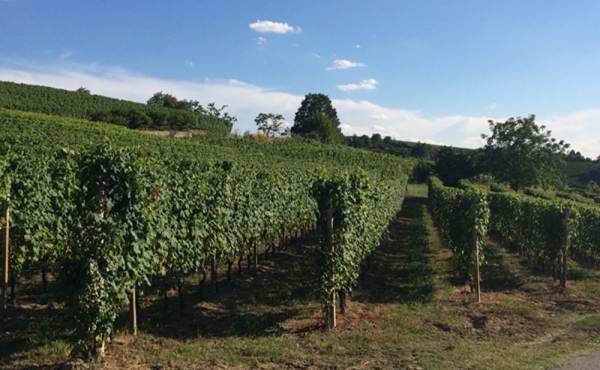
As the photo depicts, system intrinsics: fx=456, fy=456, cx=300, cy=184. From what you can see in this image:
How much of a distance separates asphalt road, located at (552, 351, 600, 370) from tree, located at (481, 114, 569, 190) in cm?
5107

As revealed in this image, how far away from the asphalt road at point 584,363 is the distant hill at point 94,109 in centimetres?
5420

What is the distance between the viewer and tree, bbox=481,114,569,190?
54.1 metres

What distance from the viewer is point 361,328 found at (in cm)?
887

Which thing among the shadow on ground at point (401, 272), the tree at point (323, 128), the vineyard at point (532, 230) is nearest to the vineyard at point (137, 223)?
the shadow on ground at point (401, 272)

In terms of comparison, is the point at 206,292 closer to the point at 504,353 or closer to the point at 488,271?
the point at 504,353

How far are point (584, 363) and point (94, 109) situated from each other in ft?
213

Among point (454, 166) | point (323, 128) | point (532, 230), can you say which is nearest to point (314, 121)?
point (323, 128)

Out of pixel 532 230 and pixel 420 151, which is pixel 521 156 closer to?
pixel 532 230

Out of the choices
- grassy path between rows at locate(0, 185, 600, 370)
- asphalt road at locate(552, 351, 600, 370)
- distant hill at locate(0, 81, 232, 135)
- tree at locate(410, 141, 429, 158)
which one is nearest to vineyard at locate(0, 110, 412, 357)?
grassy path between rows at locate(0, 185, 600, 370)

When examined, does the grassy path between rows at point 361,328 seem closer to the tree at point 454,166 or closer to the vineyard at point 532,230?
the vineyard at point 532,230

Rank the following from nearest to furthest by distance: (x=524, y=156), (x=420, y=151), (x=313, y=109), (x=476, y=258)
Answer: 1. (x=476, y=258)
2. (x=524, y=156)
3. (x=313, y=109)
4. (x=420, y=151)

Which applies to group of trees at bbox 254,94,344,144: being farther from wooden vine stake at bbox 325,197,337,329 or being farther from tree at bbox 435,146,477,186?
wooden vine stake at bbox 325,197,337,329

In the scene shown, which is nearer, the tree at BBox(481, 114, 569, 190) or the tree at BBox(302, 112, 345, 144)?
the tree at BBox(481, 114, 569, 190)

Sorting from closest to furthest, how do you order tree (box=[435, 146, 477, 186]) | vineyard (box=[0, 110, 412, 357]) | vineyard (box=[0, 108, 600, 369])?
vineyard (box=[0, 110, 412, 357]), vineyard (box=[0, 108, 600, 369]), tree (box=[435, 146, 477, 186])
